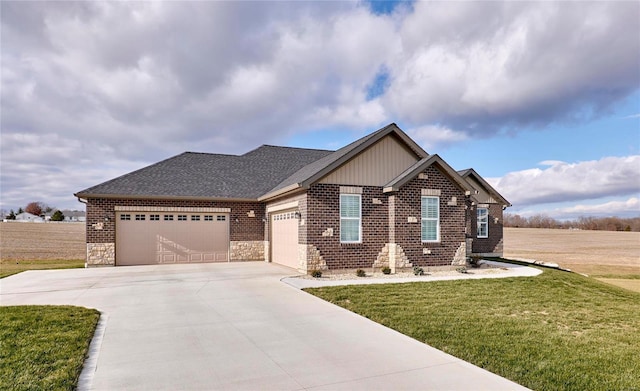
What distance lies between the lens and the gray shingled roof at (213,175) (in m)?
17.9

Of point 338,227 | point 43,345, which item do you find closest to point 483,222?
point 338,227

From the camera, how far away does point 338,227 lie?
1441 centimetres

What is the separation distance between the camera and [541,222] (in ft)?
261

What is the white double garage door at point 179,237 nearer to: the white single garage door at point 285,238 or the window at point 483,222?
the white single garage door at point 285,238

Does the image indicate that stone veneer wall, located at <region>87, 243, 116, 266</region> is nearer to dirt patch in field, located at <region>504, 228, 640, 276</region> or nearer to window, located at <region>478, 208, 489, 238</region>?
window, located at <region>478, 208, 489, 238</region>

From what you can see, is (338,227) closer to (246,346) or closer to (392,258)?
(392,258)

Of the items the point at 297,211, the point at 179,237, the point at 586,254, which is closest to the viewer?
the point at 297,211

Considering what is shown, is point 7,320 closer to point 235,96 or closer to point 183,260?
point 183,260

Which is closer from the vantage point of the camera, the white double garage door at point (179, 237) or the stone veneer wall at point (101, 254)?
the stone veneer wall at point (101, 254)

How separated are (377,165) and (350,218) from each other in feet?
8.04

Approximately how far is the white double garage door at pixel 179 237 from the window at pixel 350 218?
9.79 ft

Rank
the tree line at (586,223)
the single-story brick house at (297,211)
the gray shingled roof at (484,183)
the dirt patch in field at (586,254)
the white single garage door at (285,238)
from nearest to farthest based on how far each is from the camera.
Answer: the single-story brick house at (297,211) < the white single garage door at (285,238) < the gray shingled roof at (484,183) < the dirt patch in field at (586,254) < the tree line at (586,223)

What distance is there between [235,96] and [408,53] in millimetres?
9265

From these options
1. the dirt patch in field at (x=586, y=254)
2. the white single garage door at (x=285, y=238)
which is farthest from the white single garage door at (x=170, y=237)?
the dirt patch in field at (x=586, y=254)
